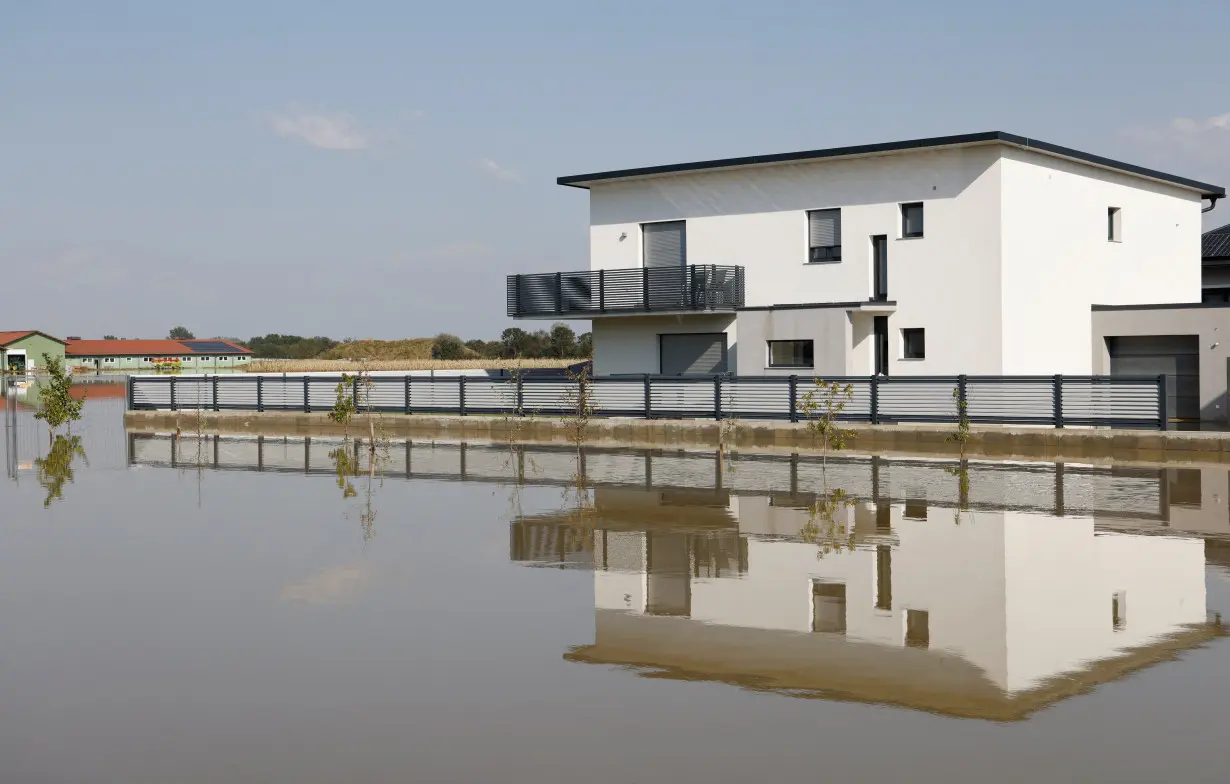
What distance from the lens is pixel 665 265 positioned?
34.4 meters

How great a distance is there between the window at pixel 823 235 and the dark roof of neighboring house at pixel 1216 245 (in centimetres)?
1444

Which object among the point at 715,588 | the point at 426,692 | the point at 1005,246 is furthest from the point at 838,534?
the point at 1005,246

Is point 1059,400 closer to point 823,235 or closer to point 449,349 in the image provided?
point 823,235

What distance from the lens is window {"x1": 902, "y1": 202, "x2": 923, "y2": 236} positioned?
30.5 m

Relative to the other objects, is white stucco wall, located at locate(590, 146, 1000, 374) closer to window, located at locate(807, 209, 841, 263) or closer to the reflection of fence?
window, located at locate(807, 209, 841, 263)

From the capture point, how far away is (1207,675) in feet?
25.6

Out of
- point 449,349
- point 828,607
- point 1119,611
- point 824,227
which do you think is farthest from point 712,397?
point 449,349

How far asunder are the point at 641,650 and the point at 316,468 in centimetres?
1470

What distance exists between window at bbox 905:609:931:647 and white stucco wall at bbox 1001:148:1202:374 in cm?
2094

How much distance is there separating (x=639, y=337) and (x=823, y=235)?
5.88 metres

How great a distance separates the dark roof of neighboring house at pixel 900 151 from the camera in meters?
29.0

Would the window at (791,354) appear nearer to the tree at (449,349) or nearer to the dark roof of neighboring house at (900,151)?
the dark roof of neighboring house at (900,151)

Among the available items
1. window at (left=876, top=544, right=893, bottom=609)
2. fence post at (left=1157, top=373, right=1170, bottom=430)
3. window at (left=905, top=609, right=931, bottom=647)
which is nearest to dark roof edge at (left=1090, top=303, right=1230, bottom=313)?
fence post at (left=1157, top=373, right=1170, bottom=430)

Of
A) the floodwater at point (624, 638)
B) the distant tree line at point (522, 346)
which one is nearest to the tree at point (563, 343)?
the distant tree line at point (522, 346)
